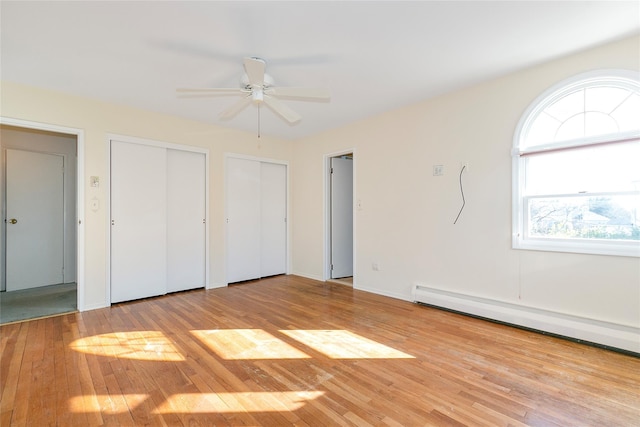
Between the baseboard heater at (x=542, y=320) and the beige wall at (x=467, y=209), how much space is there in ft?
0.21

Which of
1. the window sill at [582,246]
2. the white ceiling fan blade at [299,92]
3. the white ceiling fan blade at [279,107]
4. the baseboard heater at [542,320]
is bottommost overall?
the baseboard heater at [542,320]

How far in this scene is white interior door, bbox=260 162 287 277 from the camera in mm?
5363

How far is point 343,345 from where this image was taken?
102 inches

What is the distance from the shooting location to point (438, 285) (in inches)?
143

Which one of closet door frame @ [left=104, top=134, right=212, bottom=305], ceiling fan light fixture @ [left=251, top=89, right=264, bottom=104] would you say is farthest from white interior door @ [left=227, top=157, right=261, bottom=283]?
ceiling fan light fixture @ [left=251, top=89, right=264, bottom=104]

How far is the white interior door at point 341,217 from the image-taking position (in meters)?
5.25

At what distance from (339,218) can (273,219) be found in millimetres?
1216

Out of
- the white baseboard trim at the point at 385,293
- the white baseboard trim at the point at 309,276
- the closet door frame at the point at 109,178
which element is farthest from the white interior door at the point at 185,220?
the white baseboard trim at the point at 385,293

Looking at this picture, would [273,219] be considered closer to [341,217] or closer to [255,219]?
[255,219]

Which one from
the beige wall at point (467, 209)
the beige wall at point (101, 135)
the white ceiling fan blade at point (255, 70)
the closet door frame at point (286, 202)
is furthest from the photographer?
the closet door frame at point (286, 202)

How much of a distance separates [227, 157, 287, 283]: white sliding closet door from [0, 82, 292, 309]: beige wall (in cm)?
20

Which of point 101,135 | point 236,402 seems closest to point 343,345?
point 236,402

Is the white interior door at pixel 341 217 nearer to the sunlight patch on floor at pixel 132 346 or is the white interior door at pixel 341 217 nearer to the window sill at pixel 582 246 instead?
the window sill at pixel 582 246

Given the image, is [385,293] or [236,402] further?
[385,293]
